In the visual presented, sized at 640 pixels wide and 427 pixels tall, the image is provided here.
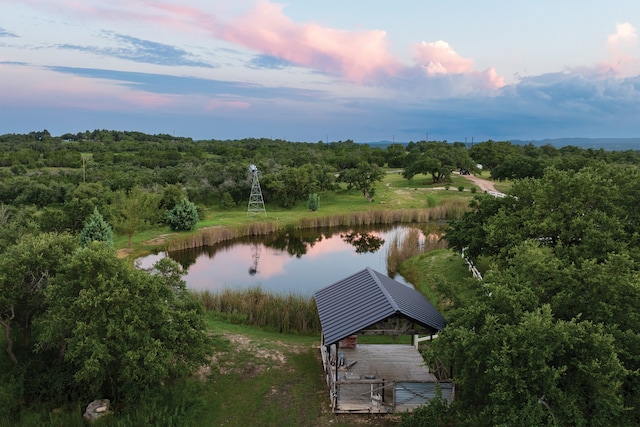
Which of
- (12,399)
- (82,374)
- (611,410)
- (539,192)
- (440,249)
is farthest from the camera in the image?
(440,249)

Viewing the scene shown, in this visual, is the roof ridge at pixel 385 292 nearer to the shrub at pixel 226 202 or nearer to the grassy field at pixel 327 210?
the grassy field at pixel 327 210

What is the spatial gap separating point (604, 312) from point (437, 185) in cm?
4571

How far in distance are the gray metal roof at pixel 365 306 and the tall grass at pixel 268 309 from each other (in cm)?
301

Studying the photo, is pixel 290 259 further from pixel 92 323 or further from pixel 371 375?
pixel 92 323

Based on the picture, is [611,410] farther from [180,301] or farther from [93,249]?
[93,249]

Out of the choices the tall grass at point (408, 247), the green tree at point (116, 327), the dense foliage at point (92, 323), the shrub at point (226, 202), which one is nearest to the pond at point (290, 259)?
the tall grass at point (408, 247)

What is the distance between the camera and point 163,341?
11.3 m

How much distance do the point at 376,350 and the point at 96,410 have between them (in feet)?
26.8

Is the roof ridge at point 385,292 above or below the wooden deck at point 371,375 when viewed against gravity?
above

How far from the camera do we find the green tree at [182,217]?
32.8 meters

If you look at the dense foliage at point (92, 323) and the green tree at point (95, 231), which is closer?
the dense foliage at point (92, 323)

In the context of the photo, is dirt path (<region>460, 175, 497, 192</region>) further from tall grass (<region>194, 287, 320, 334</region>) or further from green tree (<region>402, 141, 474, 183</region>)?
tall grass (<region>194, 287, 320, 334</region>)

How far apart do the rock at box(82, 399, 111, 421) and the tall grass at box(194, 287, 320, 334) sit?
7067 millimetres

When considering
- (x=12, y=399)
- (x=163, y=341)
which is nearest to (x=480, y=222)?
(x=163, y=341)
